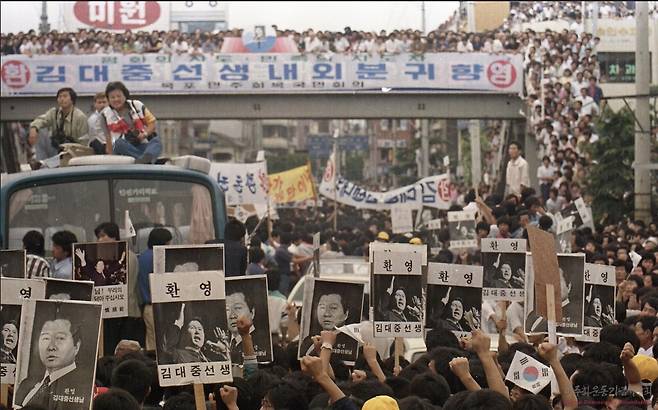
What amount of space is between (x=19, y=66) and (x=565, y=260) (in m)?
25.2

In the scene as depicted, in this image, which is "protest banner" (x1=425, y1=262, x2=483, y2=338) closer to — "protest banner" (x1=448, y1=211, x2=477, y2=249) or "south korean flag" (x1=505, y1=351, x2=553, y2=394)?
"south korean flag" (x1=505, y1=351, x2=553, y2=394)

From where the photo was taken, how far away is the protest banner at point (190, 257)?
9359 millimetres

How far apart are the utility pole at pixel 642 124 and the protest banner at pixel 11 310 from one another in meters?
14.8

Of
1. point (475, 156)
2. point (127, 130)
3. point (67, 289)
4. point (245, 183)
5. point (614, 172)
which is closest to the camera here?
point (67, 289)

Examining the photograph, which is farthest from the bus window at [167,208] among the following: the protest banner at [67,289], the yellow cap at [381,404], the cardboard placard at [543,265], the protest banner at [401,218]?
the protest banner at [401,218]

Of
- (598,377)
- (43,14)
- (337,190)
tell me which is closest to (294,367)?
(598,377)

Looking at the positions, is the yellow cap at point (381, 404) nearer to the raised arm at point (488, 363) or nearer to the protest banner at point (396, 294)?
the raised arm at point (488, 363)

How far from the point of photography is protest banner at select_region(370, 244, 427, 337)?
32.7ft

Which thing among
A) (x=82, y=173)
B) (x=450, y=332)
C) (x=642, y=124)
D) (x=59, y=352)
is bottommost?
(x=450, y=332)

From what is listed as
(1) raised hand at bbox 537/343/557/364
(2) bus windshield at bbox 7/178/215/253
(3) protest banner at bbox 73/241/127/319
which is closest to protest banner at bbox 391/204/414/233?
→ (2) bus windshield at bbox 7/178/215/253

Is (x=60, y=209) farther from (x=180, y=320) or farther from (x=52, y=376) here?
(x=52, y=376)

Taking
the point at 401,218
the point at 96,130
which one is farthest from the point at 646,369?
the point at 401,218

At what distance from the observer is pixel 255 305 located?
31.3 feet

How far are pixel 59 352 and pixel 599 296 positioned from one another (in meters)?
4.44
